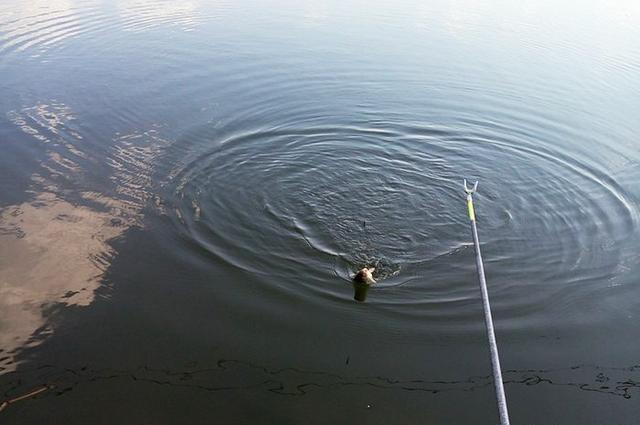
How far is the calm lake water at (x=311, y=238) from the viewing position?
5902 mm

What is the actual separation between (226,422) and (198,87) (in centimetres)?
959

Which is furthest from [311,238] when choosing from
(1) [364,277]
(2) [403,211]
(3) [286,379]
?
(3) [286,379]

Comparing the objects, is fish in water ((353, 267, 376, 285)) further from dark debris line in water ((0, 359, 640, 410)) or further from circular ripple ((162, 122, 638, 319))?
dark debris line in water ((0, 359, 640, 410))

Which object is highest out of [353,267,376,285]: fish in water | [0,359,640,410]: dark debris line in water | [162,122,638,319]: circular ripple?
[162,122,638,319]: circular ripple

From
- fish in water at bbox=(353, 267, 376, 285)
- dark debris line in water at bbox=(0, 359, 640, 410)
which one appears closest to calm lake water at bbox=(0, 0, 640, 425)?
dark debris line in water at bbox=(0, 359, 640, 410)

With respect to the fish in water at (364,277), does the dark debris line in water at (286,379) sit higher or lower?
lower

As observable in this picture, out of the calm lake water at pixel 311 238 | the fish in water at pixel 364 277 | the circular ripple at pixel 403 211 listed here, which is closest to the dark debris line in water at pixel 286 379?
the calm lake water at pixel 311 238

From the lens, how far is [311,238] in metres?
7.97

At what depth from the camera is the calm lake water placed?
5.90m

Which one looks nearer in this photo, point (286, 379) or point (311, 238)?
point (286, 379)

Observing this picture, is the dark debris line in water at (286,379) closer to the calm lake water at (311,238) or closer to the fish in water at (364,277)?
the calm lake water at (311,238)

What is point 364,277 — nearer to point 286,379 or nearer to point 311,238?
point 311,238

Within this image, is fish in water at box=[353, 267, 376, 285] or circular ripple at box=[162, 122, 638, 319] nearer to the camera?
fish in water at box=[353, 267, 376, 285]

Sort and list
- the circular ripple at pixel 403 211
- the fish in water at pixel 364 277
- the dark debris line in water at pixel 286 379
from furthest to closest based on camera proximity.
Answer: the circular ripple at pixel 403 211, the fish in water at pixel 364 277, the dark debris line in water at pixel 286 379
